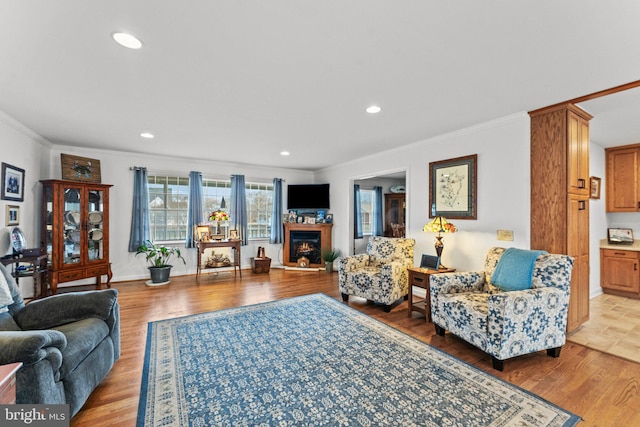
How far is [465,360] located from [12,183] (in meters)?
5.48

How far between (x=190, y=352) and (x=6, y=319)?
1.27 metres

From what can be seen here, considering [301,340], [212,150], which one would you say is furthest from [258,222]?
[301,340]

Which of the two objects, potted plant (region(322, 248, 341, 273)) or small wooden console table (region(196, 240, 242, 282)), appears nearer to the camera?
small wooden console table (region(196, 240, 242, 282))

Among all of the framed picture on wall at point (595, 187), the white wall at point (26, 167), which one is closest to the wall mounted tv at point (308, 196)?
the white wall at point (26, 167)

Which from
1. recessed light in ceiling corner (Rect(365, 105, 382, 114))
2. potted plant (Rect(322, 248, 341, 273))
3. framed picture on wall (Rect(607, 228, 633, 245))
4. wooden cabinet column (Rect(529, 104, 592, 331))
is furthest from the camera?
potted plant (Rect(322, 248, 341, 273))

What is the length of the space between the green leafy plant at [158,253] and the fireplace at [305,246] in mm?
2410

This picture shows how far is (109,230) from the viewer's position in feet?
16.3

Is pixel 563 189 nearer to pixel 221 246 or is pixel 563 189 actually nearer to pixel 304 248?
pixel 304 248

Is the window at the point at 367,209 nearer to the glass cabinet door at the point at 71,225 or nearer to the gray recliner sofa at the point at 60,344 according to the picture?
the glass cabinet door at the point at 71,225

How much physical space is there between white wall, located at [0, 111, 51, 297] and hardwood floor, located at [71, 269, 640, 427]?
1.54m

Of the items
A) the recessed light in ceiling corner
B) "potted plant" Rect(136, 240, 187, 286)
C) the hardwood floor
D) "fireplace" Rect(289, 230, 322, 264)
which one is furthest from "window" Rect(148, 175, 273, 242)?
the recessed light in ceiling corner

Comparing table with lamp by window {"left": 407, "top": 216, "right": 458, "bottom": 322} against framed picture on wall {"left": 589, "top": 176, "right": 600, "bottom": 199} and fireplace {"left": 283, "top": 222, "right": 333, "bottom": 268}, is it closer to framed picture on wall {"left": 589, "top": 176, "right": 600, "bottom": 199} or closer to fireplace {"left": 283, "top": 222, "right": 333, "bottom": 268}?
framed picture on wall {"left": 589, "top": 176, "right": 600, "bottom": 199}

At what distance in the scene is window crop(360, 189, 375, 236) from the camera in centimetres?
744

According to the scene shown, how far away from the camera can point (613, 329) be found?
312 centimetres
